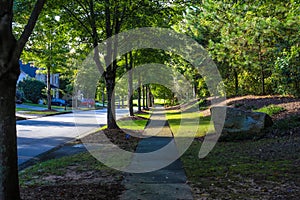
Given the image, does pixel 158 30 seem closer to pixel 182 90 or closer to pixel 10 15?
pixel 10 15

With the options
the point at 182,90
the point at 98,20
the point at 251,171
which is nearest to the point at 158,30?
the point at 98,20

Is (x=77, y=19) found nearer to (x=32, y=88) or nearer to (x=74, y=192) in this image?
(x=74, y=192)

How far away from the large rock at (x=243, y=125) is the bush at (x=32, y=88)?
152ft

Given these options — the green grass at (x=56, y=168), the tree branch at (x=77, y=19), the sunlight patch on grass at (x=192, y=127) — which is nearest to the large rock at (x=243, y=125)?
the sunlight patch on grass at (x=192, y=127)

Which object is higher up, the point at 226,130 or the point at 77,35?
the point at 77,35

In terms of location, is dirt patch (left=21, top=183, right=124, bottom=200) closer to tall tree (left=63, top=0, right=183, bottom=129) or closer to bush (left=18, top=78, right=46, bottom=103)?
tall tree (left=63, top=0, right=183, bottom=129)

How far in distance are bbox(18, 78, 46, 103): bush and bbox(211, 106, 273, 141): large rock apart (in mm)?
46267

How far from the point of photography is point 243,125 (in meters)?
11.2

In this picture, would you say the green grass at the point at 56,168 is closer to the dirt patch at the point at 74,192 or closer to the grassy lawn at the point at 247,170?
the dirt patch at the point at 74,192

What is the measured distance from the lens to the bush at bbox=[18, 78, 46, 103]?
52.5 metres

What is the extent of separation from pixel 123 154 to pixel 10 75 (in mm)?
5459

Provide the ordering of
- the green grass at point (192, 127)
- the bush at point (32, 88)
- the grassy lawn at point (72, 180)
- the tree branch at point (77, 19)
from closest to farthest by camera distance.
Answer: the grassy lawn at point (72, 180) < the tree branch at point (77, 19) < the green grass at point (192, 127) < the bush at point (32, 88)

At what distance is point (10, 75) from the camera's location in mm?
4102

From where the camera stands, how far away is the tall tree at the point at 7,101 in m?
4.05
